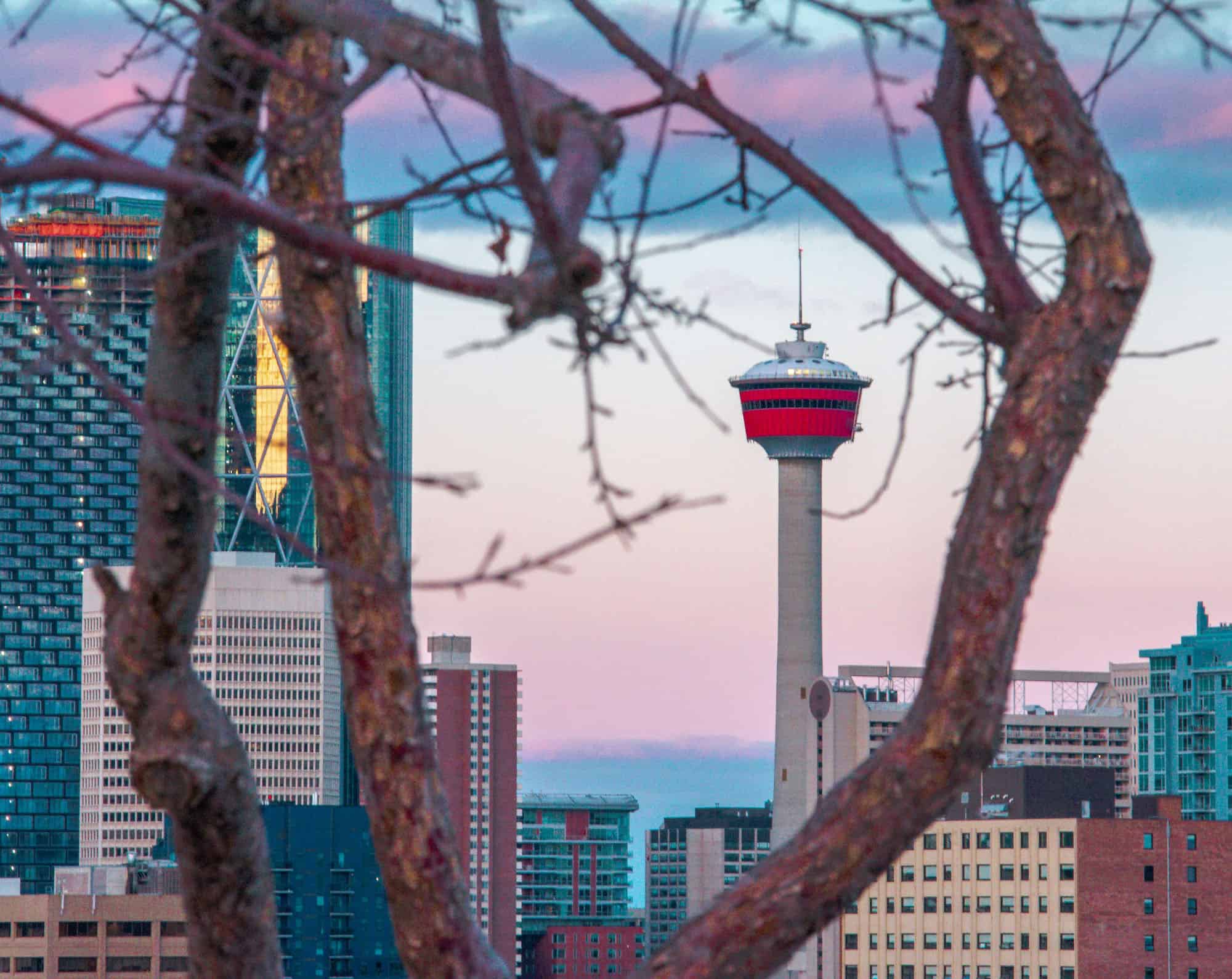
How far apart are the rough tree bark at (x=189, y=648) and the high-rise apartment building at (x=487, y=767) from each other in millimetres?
165543

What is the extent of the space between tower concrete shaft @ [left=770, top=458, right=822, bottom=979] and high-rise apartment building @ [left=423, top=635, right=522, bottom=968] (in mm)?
30677

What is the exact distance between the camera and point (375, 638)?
424 cm

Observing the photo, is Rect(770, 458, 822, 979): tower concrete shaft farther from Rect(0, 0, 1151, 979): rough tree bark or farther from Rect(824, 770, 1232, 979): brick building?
Rect(0, 0, 1151, 979): rough tree bark

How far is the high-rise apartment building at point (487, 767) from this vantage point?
174 m

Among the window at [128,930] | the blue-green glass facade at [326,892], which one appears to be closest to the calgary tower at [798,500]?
the blue-green glass facade at [326,892]

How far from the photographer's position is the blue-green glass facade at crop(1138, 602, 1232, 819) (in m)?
151

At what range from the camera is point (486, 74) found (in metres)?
3.63

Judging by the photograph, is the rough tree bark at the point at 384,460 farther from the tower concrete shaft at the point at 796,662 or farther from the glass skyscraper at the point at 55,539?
the glass skyscraper at the point at 55,539

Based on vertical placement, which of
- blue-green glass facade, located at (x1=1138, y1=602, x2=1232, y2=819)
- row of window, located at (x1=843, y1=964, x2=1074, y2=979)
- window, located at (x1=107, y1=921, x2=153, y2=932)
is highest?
blue-green glass facade, located at (x1=1138, y1=602, x2=1232, y2=819)

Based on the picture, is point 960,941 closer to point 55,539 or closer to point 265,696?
point 265,696

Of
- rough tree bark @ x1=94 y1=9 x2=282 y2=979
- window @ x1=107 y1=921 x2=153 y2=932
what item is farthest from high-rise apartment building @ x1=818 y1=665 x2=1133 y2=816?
rough tree bark @ x1=94 y1=9 x2=282 y2=979

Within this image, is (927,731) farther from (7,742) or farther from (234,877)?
(7,742)

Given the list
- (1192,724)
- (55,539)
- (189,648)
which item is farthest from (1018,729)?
(189,648)

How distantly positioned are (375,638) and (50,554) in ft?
547
